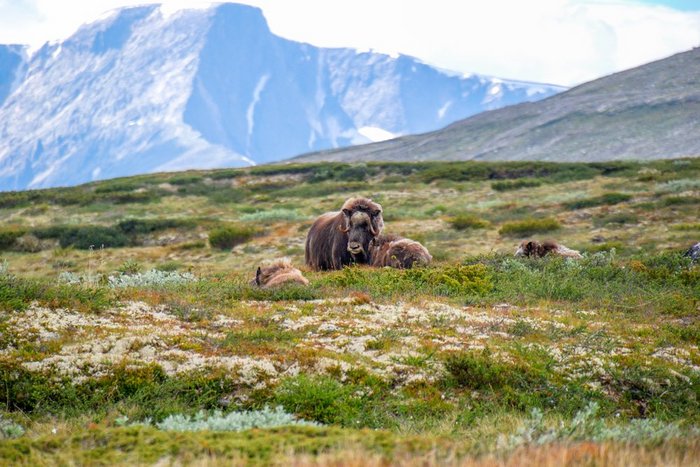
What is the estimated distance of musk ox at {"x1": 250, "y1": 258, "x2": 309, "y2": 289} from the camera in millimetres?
15625

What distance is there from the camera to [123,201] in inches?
2007

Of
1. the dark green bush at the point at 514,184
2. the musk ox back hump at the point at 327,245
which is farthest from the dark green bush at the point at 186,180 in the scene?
the musk ox back hump at the point at 327,245

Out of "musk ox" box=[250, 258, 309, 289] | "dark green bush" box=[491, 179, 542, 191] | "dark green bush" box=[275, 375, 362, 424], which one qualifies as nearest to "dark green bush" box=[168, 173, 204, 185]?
"dark green bush" box=[491, 179, 542, 191]

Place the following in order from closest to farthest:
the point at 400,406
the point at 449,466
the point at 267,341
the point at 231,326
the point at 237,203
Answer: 1. the point at 449,466
2. the point at 400,406
3. the point at 267,341
4. the point at 231,326
5. the point at 237,203

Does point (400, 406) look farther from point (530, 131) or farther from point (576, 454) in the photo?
point (530, 131)

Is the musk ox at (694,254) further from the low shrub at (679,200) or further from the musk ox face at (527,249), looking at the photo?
the low shrub at (679,200)

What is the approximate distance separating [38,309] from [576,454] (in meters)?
8.40

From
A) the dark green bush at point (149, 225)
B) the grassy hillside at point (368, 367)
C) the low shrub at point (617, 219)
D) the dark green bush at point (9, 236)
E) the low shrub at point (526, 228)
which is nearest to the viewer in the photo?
the grassy hillside at point (368, 367)

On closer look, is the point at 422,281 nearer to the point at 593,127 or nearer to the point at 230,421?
the point at 230,421

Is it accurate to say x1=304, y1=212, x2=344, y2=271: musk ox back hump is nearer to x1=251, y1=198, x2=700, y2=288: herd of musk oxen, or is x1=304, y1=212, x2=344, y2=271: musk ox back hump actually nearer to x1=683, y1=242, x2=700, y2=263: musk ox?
x1=251, y1=198, x2=700, y2=288: herd of musk oxen

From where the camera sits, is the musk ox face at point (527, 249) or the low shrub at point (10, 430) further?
the musk ox face at point (527, 249)

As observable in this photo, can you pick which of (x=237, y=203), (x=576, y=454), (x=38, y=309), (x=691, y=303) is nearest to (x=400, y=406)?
(x=576, y=454)

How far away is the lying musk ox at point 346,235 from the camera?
1938cm

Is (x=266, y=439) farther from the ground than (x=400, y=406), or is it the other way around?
(x=266, y=439)
